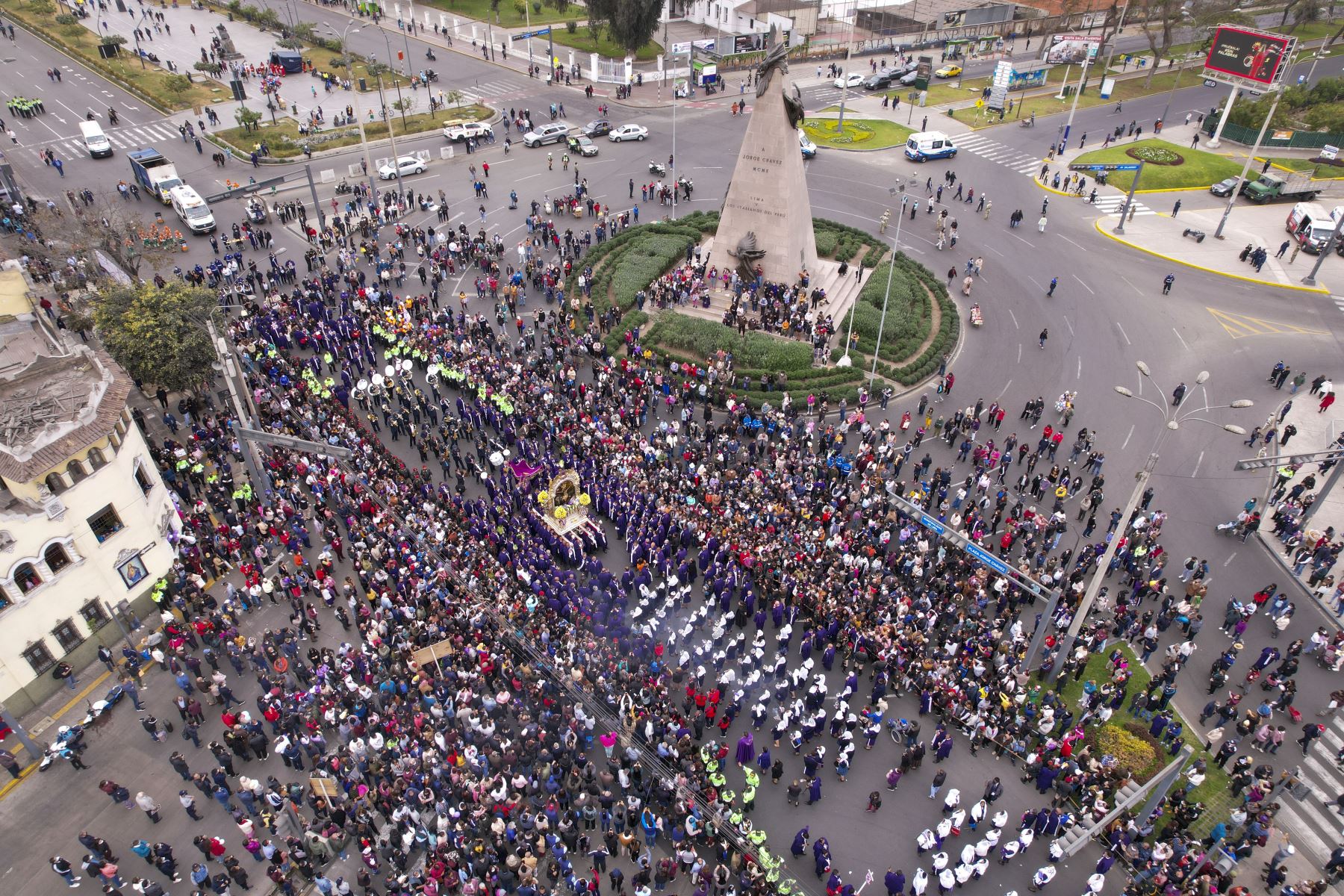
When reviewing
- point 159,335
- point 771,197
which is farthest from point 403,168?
point 771,197

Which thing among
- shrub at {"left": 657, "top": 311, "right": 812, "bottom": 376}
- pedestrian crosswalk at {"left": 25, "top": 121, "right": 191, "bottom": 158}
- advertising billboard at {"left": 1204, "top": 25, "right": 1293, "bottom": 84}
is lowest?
shrub at {"left": 657, "top": 311, "right": 812, "bottom": 376}

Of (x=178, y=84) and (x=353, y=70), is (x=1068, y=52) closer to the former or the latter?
(x=353, y=70)

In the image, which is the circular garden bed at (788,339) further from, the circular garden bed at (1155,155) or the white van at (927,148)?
the circular garden bed at (1155,155)

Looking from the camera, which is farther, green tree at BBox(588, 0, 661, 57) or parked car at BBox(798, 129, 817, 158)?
green tree at BBox(588, 0, 661, 57)

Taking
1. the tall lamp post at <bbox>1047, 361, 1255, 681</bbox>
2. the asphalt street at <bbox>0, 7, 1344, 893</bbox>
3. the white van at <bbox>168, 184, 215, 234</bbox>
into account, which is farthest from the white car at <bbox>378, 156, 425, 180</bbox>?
the tall lamp post at <bbox>1047, 361, 1255, 681</bbox>

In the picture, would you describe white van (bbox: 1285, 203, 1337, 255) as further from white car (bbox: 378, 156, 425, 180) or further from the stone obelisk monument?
white car (bbox: 378, 156, 425, 180)
